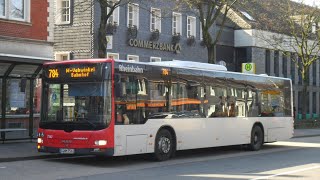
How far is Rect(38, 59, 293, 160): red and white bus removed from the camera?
1449cm

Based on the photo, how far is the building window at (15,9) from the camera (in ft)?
69.6

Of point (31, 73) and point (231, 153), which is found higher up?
point (31, 73)

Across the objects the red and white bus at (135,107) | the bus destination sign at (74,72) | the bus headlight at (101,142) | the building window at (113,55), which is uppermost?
the building window at (113,55)

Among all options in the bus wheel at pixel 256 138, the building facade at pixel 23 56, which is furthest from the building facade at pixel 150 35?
the bus wheel at pixel 256 138

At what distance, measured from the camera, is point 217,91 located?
61.3ft

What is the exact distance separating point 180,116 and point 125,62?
115 inches

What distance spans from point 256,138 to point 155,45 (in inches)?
642

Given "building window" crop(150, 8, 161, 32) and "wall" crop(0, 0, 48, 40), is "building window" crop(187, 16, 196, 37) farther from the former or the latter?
"wall" crop(0, 0, 48, 40)

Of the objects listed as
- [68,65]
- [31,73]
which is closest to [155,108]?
[68,65]

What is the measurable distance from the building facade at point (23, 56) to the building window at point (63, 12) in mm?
10176

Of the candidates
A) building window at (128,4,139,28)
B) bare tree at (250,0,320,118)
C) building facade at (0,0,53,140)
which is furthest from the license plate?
bare tree at (250,0,320,118)

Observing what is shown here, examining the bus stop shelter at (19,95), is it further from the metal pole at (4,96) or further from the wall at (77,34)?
the wall at (77,34)

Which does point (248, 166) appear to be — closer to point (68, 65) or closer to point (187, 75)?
point (187, 75)

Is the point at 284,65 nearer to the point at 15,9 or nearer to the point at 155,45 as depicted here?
the point at 155,45
